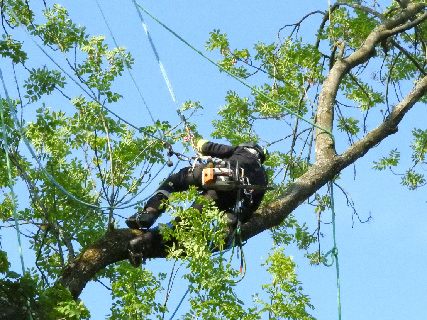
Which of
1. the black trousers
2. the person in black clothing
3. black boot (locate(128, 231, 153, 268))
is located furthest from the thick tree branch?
the black trousers

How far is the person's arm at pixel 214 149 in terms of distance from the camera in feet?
24.8

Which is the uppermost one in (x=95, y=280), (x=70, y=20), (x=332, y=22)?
(x=332, y=22)

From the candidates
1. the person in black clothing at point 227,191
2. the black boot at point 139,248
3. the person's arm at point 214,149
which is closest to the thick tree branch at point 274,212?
the black boot at point 139,248

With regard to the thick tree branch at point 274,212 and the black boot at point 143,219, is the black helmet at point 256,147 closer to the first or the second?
the thick tree branch at point 274,212

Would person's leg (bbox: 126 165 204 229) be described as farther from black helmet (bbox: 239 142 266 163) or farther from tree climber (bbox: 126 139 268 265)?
black helmet (bbox: 239 142 266 163)

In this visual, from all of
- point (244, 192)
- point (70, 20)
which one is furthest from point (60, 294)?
point (70, 20)

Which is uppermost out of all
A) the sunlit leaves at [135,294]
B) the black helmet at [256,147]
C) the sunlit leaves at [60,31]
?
the sunlit leaves at [60,31]

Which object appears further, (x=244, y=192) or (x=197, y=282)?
(x=244, y=192)

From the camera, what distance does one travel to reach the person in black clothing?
729 cm

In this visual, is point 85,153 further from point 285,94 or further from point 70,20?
point 285,94

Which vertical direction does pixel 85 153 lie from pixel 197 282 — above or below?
above

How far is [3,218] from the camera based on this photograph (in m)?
9.38

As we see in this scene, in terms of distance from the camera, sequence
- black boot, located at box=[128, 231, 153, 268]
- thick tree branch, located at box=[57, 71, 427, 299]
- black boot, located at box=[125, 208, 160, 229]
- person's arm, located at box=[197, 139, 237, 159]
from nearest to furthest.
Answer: thick tree branch, located at box=[57, 71, 427, 299]
black boot, located at box=[128, 231, 153, 268]
black boot, located at box=[125, 208, 160, 229]
person's arm, located at box=[197, 139, 237, 159]

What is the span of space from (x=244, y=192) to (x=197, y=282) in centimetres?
115
